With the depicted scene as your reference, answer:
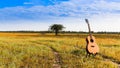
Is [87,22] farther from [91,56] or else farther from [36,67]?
[36,67]

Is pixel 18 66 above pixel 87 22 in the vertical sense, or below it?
below

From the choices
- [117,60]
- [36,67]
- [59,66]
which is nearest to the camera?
[36,67]

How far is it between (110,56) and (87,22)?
3209 millimetres

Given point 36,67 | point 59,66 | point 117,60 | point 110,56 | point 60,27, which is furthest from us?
point 60,27

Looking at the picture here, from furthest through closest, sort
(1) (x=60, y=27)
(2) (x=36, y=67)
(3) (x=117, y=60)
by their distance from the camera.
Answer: (1) (x=60, y=27)
(3) (x=117, y=60)
(2) (x=36, y=67)

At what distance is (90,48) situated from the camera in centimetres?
2320

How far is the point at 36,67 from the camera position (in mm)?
17094

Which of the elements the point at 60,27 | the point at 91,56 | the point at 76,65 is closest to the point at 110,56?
the point at 91,56

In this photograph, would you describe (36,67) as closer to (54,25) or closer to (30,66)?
(30,66)

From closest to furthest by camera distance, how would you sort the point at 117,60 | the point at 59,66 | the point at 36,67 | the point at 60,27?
1. the point at 36,67
2. the point at 59,66
3. the point at 117,60
4. the point at 60,27

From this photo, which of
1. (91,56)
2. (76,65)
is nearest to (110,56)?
(91,56)

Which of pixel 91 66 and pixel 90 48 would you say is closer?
pixel 91 66

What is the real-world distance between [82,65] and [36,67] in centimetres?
248

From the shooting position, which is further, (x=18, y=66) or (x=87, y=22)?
(x=87, y=22)
